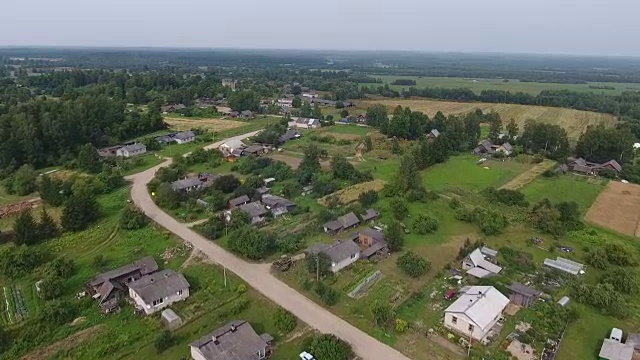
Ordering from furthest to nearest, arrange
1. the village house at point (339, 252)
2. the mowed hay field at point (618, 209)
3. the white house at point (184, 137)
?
1. the white house at point (184, 137)
2. the mowed hay field at point (618, 209)
3. the village house at point (339, 252)

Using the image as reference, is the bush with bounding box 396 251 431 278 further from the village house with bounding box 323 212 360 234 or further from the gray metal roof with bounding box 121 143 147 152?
the gray metal roof with bounding box 121 143 147 152

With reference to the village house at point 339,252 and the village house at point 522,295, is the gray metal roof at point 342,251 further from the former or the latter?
the village house at point 522,295

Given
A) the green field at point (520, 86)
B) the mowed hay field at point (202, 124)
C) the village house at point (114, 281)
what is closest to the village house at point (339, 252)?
the village house at point (114, 281)

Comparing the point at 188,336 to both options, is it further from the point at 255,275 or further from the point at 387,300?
the point at 387,300

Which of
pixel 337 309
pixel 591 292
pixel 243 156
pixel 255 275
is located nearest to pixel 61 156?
pixel 243 156

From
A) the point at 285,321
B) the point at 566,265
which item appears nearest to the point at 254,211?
the point at 285,321

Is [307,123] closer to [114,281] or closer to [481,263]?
[481,263]
